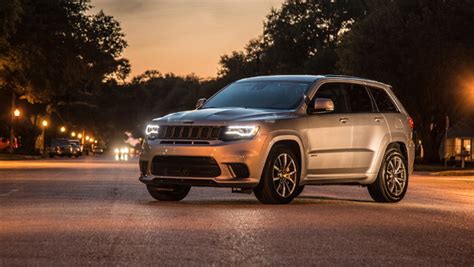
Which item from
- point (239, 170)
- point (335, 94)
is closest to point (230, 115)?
point (239, 170)

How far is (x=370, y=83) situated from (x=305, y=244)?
7.92 meters

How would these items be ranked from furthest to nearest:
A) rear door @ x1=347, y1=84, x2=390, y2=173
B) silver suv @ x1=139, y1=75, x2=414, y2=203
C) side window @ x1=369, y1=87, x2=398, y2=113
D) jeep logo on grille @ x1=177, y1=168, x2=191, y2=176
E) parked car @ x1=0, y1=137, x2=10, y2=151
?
parked car @ x1=0, y1=137, x2=10, y2=151 < side window @ x1=369, y1=87, x2=398, y2=113 < rear door @ x1=347, y1=84, x2=390, y2=173 < jeep logo on grille @ x1=177, y1=168, x2=191, y2=176 < silver suv @ x1=139, y1=75, x2=414, y2=203

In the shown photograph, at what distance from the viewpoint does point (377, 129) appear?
56.3ft

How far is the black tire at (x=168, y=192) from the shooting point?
16.2 metres

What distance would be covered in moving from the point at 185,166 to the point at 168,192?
52.5 inches

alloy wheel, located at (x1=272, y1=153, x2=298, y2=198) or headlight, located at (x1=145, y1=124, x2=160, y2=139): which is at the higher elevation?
headlight, located at (x1=145, y1=124, x2=160, y2=139)

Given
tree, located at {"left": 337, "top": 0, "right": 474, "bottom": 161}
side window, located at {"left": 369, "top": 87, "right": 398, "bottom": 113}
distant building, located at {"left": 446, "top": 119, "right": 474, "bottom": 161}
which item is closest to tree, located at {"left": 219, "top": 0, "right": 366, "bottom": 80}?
distant building, located at {"left": 446, "top": 119, "right": 474, "bottom": 161}

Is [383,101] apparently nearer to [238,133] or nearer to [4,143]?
[238,133]

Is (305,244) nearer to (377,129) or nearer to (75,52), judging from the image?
(377,129)

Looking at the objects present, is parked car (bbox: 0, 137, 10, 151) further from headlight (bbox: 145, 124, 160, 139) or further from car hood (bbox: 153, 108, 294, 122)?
car hood (bbox: 153, 108, 294, 122)

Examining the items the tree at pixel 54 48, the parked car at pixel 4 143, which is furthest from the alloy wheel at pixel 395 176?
the parked car at pixel 4 143

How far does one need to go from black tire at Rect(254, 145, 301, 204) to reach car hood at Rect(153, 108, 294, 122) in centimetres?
49

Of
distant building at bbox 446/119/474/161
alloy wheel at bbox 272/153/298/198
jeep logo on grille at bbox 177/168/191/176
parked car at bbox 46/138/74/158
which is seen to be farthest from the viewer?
parked car at bbox 46/138/74/158

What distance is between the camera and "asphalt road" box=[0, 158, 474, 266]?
30.3 feet
